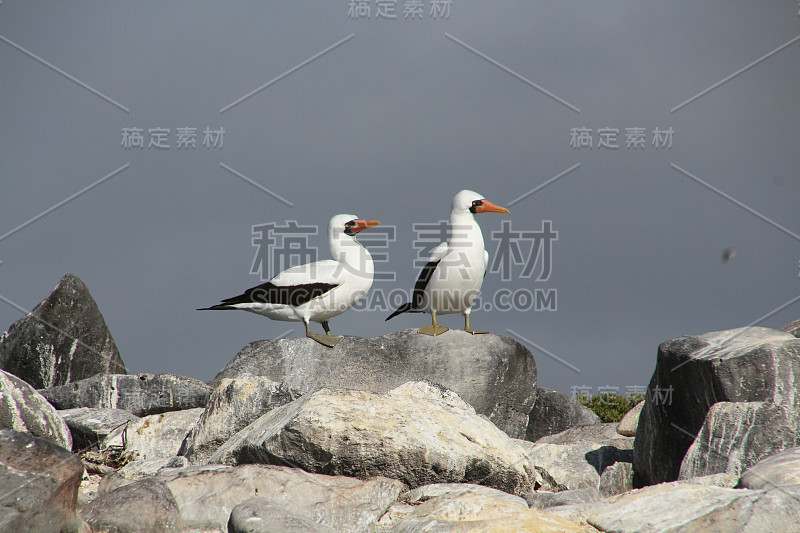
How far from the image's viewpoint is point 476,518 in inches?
200

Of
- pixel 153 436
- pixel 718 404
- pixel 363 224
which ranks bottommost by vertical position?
pixel 153 436

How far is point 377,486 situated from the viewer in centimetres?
590

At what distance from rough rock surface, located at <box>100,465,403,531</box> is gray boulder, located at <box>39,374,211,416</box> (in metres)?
4.29

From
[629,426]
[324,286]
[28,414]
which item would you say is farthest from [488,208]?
[28,414]

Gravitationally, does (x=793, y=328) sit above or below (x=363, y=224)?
below

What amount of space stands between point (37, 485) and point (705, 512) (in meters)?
Answer: 4.31

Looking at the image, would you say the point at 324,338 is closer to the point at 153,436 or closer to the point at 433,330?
the point at 433,330

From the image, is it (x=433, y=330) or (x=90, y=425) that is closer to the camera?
(x=90, y=425)

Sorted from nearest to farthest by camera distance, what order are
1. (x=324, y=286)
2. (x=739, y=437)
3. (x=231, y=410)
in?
(x=739, y=437) < (x=231, y=410) < (x=324, y=286)

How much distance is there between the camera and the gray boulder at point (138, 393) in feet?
33.7

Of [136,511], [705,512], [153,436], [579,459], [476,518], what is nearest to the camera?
[705,512]

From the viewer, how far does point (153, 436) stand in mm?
9094

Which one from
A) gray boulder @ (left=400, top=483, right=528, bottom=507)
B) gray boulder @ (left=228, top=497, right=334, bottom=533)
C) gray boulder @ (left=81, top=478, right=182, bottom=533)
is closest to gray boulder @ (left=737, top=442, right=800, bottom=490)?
gray boulder @ (left=400, top=483, right=528, bottom=507)

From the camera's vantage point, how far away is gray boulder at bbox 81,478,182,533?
515 centimetres
